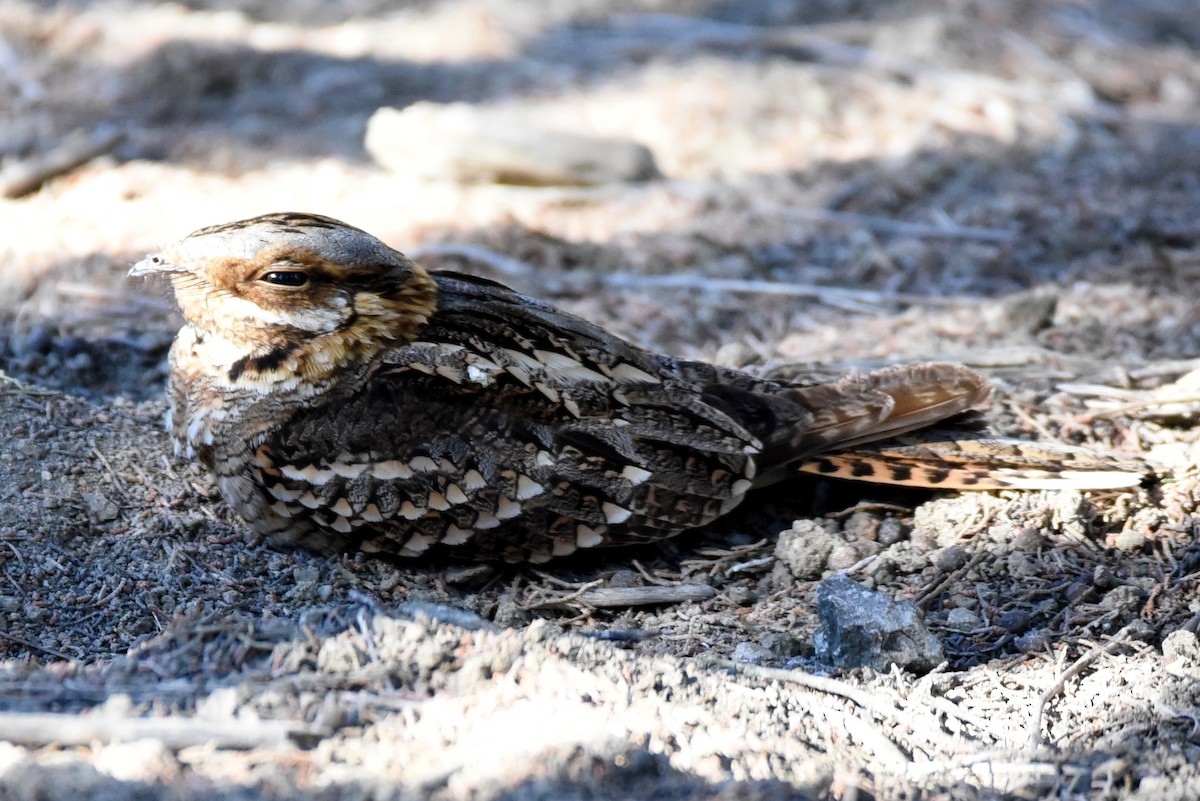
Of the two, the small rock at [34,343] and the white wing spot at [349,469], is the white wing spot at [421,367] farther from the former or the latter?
the small rock at [34,343]

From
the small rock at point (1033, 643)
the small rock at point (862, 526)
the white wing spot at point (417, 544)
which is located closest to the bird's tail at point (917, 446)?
the small rock at point (862, 526)

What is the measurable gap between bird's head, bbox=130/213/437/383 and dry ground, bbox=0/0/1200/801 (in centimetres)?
59

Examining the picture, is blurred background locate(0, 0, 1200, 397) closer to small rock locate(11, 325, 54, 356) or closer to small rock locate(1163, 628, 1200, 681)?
small rock locate(11, 325, 54, 356)

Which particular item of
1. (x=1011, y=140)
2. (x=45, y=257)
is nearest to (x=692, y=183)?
(x=1011, y=140)

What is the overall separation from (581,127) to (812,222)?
141 cm

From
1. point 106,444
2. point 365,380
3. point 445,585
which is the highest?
point 365,380

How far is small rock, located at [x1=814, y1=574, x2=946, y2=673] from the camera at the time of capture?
265 centimetres

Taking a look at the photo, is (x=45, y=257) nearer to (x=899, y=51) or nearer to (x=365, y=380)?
(x=365, y=380)

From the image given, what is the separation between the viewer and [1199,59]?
7184 millimetres

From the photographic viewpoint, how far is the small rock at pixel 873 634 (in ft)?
8.68

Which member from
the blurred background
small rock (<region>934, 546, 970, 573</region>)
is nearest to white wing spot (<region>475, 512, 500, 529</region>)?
small rock (<region>934, 546, 970, 573</region>)

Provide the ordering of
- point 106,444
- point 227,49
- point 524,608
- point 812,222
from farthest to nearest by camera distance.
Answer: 1. point 227,49
2. point 812,222
3. point 106,444
4. point 524,608

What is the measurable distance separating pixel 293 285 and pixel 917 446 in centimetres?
179

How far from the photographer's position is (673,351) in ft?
14.4
